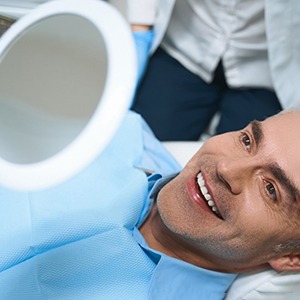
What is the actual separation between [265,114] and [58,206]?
712mm

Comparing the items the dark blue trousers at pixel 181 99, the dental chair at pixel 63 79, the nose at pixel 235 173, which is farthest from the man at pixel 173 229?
the dark blue trousers at pixel 181 99

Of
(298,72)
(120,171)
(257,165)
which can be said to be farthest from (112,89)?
(298,72)

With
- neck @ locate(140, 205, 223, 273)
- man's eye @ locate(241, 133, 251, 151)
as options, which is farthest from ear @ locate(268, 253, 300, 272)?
man's eye @ locate(241, 133, 251, 151)

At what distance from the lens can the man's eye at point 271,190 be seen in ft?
2.93

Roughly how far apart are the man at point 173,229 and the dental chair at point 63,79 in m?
0.29

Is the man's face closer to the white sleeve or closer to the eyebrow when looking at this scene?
the eyebrow

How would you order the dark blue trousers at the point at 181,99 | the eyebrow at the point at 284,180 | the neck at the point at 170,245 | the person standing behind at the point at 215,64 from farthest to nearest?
1. the dark blue trousers at the point at 181,99
2. the person standing behind at the point at 215,64
3. the neck at the point at 170,245
4. the eyebrow at the point at 284,180

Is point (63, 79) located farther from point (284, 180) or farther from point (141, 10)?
point (141, 10)

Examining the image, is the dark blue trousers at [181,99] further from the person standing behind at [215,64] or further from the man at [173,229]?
the man at [173,229]

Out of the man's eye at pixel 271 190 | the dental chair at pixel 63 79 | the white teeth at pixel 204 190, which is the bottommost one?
the white teeth at pixel 204 190

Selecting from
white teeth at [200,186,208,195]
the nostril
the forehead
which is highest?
the forehead

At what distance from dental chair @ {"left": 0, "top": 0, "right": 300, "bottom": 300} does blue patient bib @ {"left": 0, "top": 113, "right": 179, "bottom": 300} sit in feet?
0.90

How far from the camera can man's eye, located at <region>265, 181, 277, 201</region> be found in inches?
35.2

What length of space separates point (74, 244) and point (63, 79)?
36 cm
